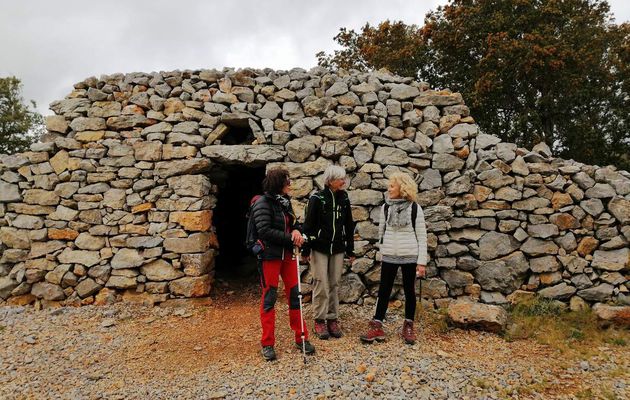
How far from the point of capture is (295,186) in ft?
19.3

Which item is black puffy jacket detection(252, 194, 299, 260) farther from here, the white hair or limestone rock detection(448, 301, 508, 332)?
limestone rock detection(448, 301, 508, 332)

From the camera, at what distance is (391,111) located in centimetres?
606

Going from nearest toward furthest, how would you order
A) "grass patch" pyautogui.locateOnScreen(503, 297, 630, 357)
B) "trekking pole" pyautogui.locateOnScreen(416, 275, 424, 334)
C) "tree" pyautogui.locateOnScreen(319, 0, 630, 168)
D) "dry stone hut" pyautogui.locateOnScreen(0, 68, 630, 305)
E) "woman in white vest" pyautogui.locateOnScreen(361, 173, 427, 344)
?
1. "woman in white vest" pyautogui.locateOnScreen(361, 173, 427, 344)
2. "grass patch" pyautogui.locateOnScreen(503, 297, 630, 357)
3. "trekking pole" pyautogui.locateOnScreen(416, 275, 424, 334)
4. "dry stone hut" pyautogui.locateOnScreen(0, 68, 630, 305)
5. "tree" pyautogui.locateOnScreen(319, 0, 630, 168)

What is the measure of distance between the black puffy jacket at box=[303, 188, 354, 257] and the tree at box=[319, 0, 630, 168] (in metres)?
8.84

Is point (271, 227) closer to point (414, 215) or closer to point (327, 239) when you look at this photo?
point (327, 239)

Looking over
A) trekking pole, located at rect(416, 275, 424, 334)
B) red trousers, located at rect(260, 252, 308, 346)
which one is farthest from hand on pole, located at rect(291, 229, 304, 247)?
trekking pole, located at rect(416, 275, 424, 334)

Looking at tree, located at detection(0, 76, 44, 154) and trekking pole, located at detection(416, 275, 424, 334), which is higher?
tree, located at detection(0, 76, 44, 154)

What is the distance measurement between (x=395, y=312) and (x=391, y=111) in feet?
10.1

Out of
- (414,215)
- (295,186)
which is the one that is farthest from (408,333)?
(295,186)

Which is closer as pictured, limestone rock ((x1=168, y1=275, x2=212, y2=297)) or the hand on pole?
the hand on pole

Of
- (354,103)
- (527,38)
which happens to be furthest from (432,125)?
(527,38)

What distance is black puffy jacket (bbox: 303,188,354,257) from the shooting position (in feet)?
14.4

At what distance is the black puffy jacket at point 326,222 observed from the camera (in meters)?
4.39

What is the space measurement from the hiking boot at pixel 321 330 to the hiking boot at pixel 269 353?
2.16 ft
